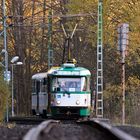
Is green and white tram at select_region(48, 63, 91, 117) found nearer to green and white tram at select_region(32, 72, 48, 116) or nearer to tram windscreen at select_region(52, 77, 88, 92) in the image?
tram windscreen at select_region(52, 77, 88, 92)

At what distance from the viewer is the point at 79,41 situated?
53594 millimetres

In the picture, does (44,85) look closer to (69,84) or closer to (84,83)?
(69,84)

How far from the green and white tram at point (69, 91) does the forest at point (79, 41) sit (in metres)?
3.19

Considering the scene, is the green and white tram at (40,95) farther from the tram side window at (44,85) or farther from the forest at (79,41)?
the forest at (79,41)

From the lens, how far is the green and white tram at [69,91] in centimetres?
3200

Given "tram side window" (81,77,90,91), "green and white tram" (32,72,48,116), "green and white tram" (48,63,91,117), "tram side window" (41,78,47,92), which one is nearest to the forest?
"green and white tram" (48,63,91,117)

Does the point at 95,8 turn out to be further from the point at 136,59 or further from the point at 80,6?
the point at 136,59

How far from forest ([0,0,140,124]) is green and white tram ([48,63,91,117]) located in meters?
3.19

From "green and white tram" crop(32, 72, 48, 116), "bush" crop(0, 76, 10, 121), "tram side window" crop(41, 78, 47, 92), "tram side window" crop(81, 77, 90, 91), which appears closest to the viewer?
"bush" crop(0, 76, 10, 121)

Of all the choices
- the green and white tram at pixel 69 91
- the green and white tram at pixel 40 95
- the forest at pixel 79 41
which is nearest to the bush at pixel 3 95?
the forest at pixel 79 41

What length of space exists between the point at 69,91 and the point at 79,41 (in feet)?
72.1

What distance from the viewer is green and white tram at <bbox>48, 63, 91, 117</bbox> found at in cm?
3200

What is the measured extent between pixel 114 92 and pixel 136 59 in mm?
3715

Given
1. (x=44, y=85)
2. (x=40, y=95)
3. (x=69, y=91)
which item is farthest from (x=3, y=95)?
(x=40, y=95)
